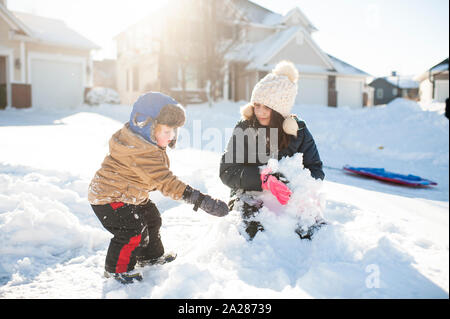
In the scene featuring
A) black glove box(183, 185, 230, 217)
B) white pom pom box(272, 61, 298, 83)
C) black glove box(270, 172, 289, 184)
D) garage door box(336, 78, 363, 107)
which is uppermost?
garage door box(336, 78, 363, 107)

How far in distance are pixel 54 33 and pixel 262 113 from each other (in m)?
18.1

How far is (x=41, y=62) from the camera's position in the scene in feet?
52.7

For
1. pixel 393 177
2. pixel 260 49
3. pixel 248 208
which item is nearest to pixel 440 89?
pixel 260 49

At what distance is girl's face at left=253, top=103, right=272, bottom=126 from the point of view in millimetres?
2770

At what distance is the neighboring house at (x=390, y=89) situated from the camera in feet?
162

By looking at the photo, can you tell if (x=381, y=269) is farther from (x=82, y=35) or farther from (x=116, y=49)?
(x=116, y=49)

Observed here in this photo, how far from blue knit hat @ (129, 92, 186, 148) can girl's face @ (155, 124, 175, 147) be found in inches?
1.2

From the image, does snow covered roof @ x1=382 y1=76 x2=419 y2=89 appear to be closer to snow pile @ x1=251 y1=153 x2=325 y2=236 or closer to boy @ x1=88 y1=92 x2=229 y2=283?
snow pile @ x1=251 y1=153 x2=325 y2=236

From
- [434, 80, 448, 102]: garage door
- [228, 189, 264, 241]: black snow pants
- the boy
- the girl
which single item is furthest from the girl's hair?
[434, 80, 448, 102]: garage door

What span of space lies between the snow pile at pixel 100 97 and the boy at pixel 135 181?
1696 cm

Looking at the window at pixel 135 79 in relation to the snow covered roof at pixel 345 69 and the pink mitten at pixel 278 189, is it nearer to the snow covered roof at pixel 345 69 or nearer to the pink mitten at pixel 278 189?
the snow covered roof at pixel 345 69

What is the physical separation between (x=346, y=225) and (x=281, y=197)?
2.58ft

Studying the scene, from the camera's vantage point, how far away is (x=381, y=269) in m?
1.88

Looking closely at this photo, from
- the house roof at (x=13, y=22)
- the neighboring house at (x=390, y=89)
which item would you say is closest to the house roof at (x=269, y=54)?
the house roof at (x=13, y=22)
